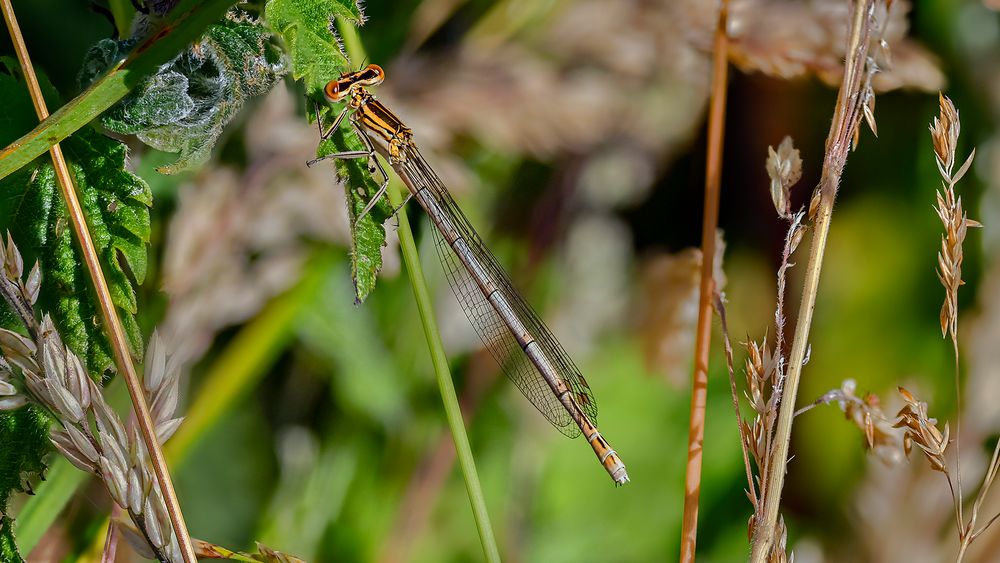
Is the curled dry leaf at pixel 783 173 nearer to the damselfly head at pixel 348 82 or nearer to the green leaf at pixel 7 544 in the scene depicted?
the damselfly head at pixel 348 82

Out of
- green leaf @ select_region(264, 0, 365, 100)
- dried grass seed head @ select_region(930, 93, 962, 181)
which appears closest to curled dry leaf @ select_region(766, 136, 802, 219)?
dried grass seed head @ select_region(930, 93, 962, 181)

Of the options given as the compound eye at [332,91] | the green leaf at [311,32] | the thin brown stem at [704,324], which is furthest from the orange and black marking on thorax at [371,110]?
the thin brown stem at [704,324]

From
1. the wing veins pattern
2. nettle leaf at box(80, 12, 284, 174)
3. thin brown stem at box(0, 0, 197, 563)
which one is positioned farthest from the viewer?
the wing veins pattern

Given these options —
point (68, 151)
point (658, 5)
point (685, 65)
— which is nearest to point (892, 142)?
point (685, 65)

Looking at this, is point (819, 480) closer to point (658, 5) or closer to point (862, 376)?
point (862, 376)

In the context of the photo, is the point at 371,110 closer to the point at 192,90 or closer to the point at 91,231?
the point at 192,90

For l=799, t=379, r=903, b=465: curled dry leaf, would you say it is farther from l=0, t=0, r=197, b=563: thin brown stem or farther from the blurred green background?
l=0, t=0, r=197, b=563: thin brown stem
